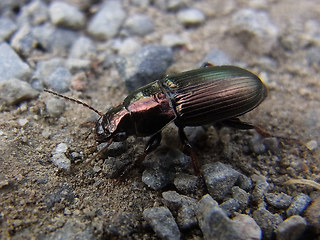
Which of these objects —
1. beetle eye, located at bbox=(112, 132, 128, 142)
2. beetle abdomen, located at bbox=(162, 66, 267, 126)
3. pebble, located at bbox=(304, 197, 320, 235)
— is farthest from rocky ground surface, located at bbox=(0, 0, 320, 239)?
beetle abdomen, located at bbox=(162, 66, 267, 126)

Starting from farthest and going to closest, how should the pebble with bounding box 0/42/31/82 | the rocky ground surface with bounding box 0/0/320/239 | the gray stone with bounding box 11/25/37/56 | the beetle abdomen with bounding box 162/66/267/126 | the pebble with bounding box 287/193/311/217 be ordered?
the gray stone with bounding box 11/25/37/56
the pebble with bounding box 0/42/31/82
the beetle abdomen with bounding box 162/66/267/126
the pebble with bounding box 287/193/311/217
the rocky ground surface with bounding box 0/0/320/239

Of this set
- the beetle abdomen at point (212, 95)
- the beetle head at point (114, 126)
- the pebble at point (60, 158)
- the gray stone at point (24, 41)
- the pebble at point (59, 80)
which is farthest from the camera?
the gray stone at point (24, 41)

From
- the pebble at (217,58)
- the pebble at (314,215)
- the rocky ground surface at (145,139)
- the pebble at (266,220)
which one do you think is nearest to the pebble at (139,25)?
the rocky ground surface at (145,139)

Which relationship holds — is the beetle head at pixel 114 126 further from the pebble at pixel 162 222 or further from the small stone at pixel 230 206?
the small stone at pixel 230 206

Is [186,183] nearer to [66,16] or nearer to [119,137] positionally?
[119,137]

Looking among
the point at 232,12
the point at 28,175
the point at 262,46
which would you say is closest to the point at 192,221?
the point at 28,175

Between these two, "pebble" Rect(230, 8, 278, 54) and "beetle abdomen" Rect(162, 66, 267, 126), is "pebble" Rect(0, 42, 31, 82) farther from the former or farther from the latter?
"pebble" Rect(230, 8, 278, 54)

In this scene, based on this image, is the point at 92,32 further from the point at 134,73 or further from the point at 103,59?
the point at 134,73
